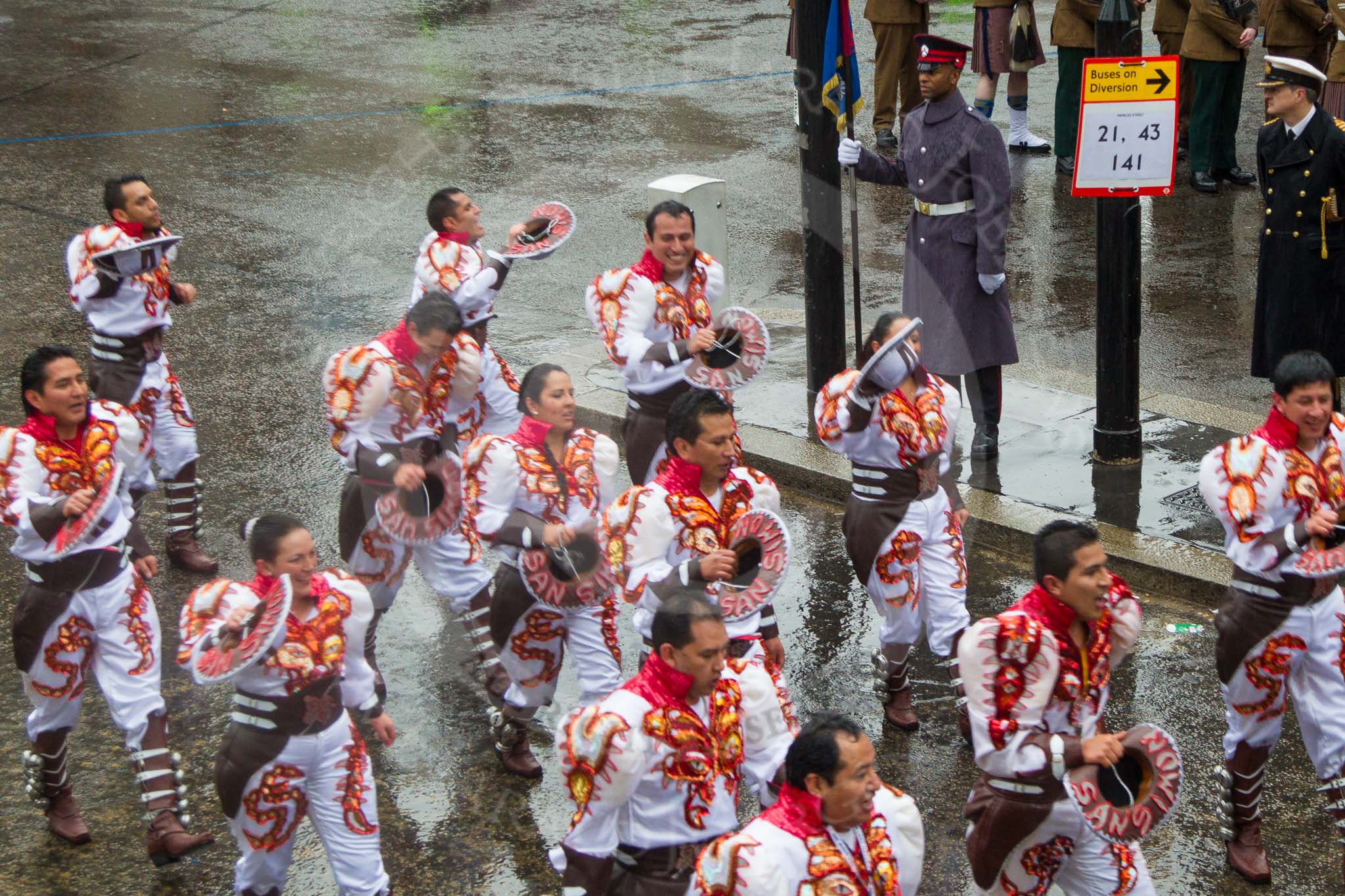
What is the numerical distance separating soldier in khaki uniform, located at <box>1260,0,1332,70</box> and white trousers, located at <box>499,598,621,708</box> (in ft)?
29.4

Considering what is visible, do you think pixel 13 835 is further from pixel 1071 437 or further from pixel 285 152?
pixel 285 152

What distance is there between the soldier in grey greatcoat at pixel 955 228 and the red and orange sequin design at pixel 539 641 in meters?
3.43

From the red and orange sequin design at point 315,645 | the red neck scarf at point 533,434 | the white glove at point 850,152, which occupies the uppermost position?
the white glove at point 850,152

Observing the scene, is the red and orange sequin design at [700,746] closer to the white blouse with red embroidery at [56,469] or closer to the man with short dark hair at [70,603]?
the man with short dark hair at [70,603]

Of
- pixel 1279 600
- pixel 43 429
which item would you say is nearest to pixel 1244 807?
pixel 1279 600

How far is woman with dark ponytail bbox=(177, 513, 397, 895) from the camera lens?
17.4ft

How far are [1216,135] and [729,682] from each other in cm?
1033

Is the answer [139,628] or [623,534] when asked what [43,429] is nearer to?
[139,628]

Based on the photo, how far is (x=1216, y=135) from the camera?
44.4 ft

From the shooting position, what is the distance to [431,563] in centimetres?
719

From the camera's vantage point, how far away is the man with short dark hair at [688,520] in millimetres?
5629

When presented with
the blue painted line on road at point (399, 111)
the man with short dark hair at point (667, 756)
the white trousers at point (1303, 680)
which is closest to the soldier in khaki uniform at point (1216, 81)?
the blue painted line on road at point (399, 111)

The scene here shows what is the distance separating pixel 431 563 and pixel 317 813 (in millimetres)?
1941

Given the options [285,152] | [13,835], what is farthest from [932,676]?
[285,152]
